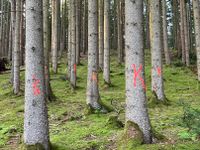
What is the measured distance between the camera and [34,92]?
6.37 meters

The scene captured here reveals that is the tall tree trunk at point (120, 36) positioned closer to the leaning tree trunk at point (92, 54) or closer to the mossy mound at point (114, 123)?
the leaning tree trunk at point (92, 54)

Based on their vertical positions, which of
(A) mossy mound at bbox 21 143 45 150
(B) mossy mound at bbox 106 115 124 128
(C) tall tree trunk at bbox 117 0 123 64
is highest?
(C) tall tree trunk at bbox 117 0 123 64

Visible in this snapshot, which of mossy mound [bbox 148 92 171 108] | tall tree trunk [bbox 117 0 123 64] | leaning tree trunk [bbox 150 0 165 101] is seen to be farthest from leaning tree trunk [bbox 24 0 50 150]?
tall tree trunk [bbox 117 0 123 64]

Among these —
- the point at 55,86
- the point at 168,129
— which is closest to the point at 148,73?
the point at 55,86

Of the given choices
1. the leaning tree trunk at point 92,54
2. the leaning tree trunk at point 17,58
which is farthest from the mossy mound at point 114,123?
the leaning tree trunk at point 17,58

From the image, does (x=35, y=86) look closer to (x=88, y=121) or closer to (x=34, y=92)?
(x=34, y=92)

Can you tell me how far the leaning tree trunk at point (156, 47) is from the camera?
484 inches

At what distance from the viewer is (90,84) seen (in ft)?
36.1

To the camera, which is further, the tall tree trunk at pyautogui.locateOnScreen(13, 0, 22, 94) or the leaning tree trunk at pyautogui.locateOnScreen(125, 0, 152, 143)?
the tall tree trunk at pyautogui.locateOnScreen(13, 0, 22, 94)

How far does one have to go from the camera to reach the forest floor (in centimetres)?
697

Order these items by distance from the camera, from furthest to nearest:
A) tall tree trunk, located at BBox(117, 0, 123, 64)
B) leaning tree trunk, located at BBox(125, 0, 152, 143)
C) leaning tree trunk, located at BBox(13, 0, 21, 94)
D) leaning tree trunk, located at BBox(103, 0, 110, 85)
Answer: tall tree trunk, located at BBox(117, 0, 123, 64) → leaning tree trunk, located at BBox(103, 0, 110, 85) → leaning tree trunk, located at BBox(13, 0, 21, 94) → leaning tree trunk, located at BBox(125, 0, 152, 143)

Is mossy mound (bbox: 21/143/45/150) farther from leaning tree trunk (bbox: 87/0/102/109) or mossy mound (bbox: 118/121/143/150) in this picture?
leaning tree trunk (bbox: 87/0/102/109)

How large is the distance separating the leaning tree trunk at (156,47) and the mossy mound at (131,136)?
6.46 meters

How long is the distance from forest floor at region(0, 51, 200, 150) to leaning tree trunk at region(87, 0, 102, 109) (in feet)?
1.72
